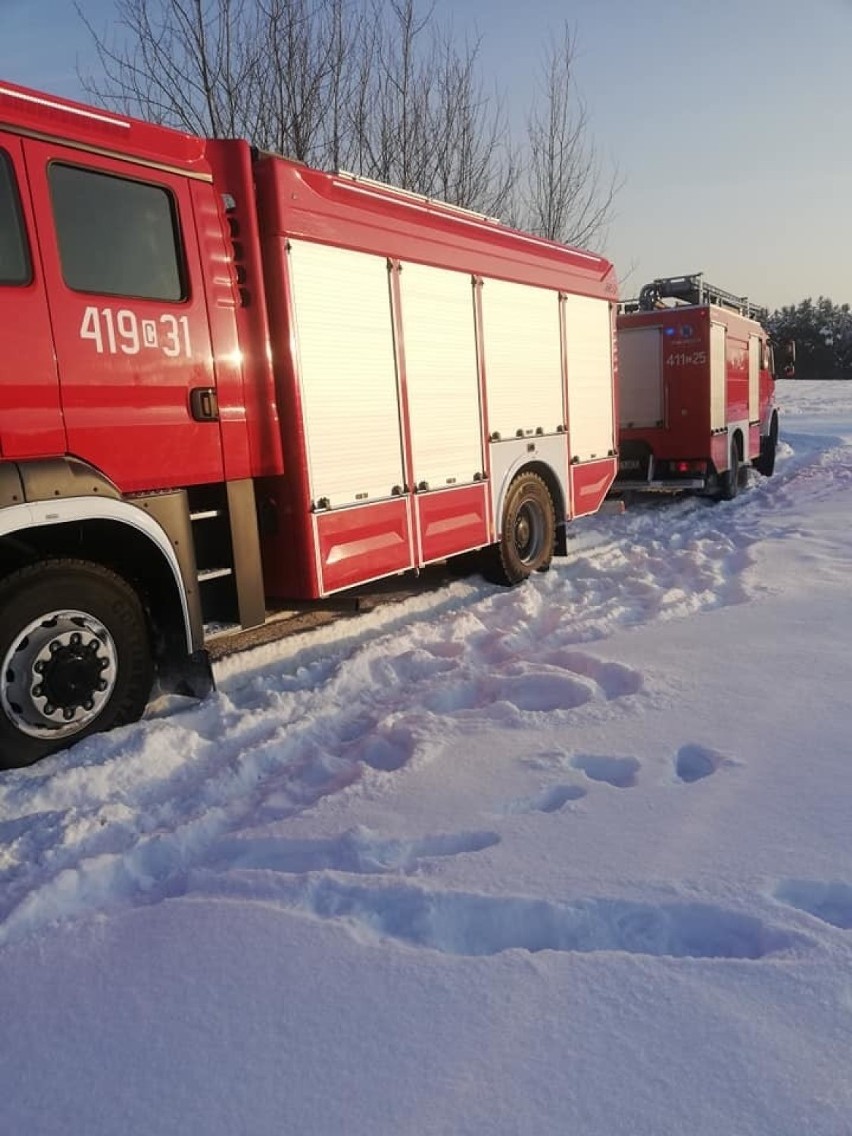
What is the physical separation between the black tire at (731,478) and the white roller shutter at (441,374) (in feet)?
22.7

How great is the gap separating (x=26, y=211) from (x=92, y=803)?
2400 mm

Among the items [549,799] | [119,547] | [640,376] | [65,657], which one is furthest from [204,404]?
Answer: [640,376]

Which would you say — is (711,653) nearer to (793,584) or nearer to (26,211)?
(793,584)

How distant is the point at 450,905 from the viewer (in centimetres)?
246

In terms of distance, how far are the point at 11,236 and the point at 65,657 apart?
175cm

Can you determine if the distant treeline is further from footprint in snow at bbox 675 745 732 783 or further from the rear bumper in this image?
footprint in snow at bbox 675 745 732 783

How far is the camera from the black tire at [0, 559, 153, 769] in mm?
3652

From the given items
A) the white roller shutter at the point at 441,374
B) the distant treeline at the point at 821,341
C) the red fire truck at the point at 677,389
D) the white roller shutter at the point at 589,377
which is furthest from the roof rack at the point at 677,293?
A: the distant treeline at the point at 821,341

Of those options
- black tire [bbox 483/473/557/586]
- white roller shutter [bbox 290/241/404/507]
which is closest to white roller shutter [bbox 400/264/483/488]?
white roller shutter [bbox 290/241/404/507]

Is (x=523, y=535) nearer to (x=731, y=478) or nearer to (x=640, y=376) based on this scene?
(x=640, y=376)

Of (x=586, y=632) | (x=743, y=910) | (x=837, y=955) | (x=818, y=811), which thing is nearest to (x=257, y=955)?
(x=743, y=910)

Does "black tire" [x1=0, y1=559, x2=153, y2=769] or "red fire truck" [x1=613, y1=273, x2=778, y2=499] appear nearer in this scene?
"black tire" [x1=0, y1=559, x2=153, y2=769]

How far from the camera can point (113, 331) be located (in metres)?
3.91

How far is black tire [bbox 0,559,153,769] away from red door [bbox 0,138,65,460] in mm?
581
